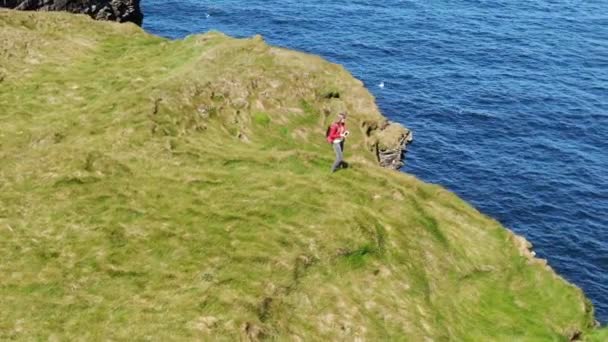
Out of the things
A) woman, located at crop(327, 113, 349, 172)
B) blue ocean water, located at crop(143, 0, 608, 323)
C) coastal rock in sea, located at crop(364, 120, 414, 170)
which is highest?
woman, located at crop(327, 113, 349, 172)

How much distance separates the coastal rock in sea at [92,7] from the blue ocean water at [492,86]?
34.4 m

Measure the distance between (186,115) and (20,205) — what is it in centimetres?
1080

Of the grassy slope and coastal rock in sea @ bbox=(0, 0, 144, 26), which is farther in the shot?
coastal rock in sea @ bbox=(0, 0, 144, 26)

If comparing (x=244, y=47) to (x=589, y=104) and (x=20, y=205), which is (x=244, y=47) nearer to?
(x=20, y=205)

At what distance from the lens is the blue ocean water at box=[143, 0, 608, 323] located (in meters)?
64.7

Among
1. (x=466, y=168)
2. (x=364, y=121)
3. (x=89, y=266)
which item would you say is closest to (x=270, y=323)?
(x=89, y=266)

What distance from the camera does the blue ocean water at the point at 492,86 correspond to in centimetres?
6469

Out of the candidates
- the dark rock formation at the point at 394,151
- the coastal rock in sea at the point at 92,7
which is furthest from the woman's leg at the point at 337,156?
the coastal rock in sea at the point at 92,7

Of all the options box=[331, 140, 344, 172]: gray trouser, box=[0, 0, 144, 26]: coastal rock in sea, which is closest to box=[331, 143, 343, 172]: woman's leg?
box=[331, 140, 344, 172]: gray trouser

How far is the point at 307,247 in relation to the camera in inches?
955

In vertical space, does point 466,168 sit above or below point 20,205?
below

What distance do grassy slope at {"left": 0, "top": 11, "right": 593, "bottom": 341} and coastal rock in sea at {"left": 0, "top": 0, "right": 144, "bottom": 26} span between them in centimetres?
1123

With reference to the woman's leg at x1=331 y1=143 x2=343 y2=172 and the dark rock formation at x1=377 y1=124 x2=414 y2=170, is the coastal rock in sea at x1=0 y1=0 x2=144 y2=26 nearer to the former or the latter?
the dark rock formation at x1=377 y1=124 x2=414 y2=170

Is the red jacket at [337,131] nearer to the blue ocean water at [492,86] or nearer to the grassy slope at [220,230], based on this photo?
the grassy slope at [220,230]
